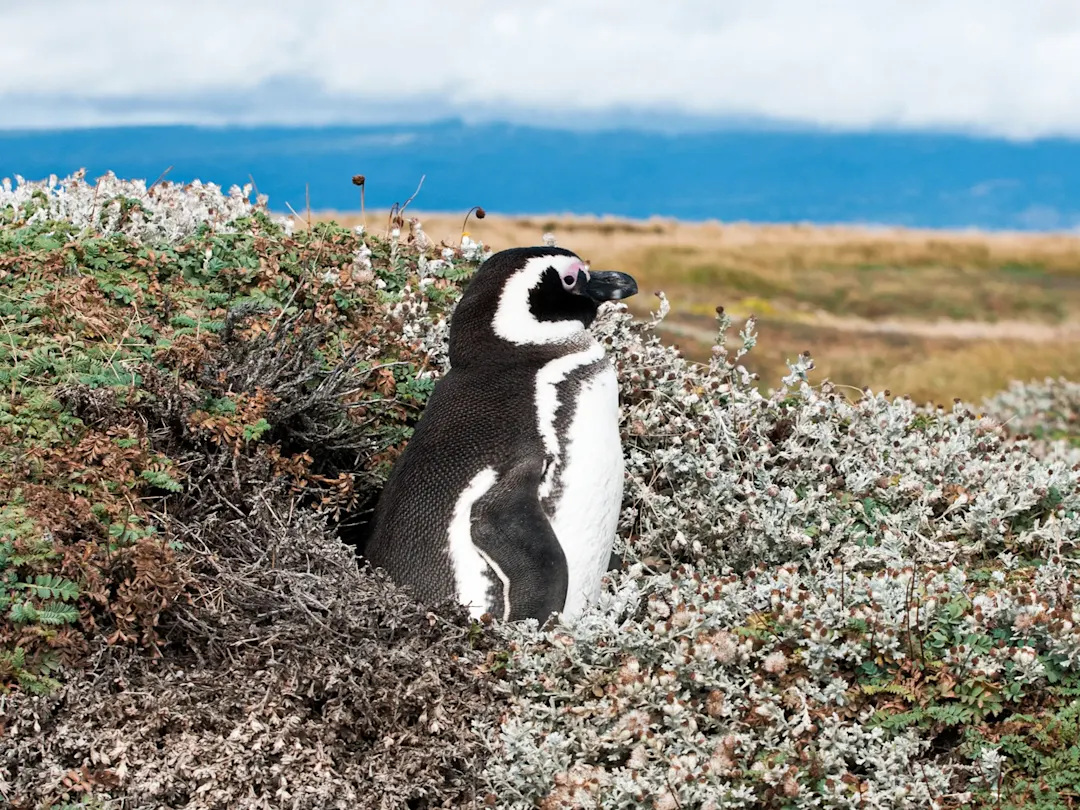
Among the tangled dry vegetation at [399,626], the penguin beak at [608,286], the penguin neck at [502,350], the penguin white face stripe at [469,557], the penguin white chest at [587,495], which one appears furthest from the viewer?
the penguin beak at [608,286]

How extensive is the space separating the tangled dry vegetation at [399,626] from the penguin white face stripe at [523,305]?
0.87 m

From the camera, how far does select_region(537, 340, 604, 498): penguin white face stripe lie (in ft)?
16.8

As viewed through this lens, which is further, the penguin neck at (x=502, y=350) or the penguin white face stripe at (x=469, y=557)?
the penguin neck at (x=502, y=350)

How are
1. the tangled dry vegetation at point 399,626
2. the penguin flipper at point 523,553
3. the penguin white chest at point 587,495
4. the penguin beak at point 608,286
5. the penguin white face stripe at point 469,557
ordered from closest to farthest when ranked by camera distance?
the tangled dry vegetation at point 399,626 → the penguin flipper at point 523,553 → the penguin white face stripe at point 469,557 → the penguin white chest at point 587,495 → the penguin beak at point 608,286

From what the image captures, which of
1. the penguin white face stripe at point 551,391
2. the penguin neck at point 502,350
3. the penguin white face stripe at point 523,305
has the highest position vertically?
the penguin white face stripe at point 523,305

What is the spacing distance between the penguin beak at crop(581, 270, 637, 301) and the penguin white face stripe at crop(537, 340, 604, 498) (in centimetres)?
24

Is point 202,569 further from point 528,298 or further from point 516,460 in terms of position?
point 528,298

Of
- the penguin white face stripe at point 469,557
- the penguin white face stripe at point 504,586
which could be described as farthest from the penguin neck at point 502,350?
the penguin white face stripe at point 504,586

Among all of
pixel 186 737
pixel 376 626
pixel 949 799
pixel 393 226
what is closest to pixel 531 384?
pixel 376 626

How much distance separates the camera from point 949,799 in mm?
4156

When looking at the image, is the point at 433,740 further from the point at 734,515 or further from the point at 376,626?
the point at 734,515

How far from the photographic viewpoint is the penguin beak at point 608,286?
18.2ft

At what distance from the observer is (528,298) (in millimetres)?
5438

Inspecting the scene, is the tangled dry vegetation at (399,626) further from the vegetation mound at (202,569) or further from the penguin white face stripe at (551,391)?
the penguin white face stripe at (551,391)
